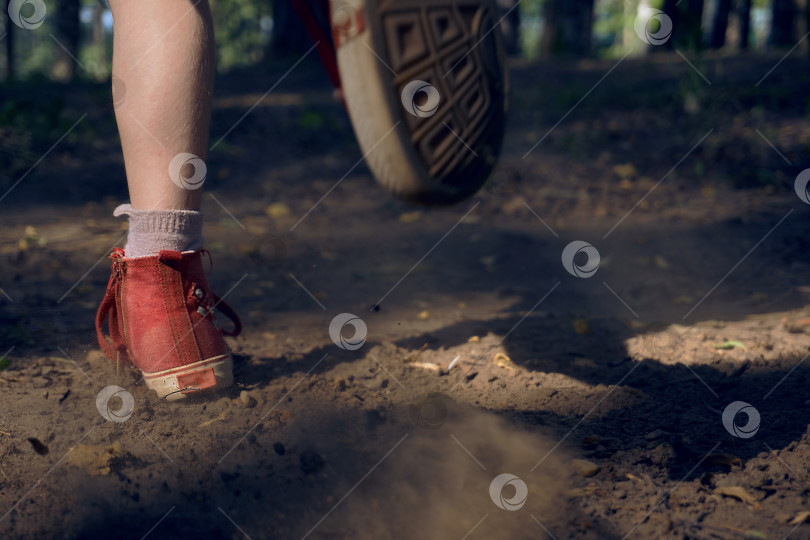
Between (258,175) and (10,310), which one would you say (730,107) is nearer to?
(258,175)

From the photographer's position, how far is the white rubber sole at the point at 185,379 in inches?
56.1

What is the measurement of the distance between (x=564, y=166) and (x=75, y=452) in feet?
11.6

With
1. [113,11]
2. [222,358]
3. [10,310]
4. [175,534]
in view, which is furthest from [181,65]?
[10,310]

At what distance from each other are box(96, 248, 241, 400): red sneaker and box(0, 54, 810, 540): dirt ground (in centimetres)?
4

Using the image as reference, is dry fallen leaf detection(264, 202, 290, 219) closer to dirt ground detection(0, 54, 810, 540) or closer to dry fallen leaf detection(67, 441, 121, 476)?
dirt ground detection(0, 54, 810, 540)

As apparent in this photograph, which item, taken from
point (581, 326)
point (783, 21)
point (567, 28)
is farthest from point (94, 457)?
point (567, 28)

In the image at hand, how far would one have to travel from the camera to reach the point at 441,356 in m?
1.78

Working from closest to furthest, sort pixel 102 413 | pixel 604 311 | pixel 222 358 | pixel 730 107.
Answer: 1. pixel 102 413
2. pixel 222 358
3. pixel 604 311
4. pixel 730 107

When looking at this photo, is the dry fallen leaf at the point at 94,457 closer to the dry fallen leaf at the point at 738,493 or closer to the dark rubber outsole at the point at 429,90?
the dark rubber outsole at the point at 429,90

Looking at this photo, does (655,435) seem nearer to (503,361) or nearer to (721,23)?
(503,361)

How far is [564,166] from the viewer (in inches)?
170

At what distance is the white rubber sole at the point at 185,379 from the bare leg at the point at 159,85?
0.32 metres

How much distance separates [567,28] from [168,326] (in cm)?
1006

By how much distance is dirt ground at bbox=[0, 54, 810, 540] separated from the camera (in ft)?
3.69
